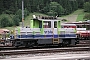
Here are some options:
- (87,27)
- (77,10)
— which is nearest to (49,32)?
(87,27)

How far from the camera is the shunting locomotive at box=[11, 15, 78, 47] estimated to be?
2252cm

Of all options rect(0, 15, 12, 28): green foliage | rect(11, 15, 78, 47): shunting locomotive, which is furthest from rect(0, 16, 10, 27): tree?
rect(11, 15, 78, 47): shunting locomotive

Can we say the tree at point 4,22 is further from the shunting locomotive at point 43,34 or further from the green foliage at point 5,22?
the shunting locomotive at point 43,34

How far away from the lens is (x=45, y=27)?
76.9 ft

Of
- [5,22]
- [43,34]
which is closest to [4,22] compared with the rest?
[5,22]

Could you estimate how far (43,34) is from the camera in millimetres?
23234

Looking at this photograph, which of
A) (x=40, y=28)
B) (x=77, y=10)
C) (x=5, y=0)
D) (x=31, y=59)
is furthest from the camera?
(x=77, y=10)

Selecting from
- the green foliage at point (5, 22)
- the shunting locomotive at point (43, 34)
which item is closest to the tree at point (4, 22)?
the green foliage at point (5, 22)

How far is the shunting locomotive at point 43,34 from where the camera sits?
2252 centimetres

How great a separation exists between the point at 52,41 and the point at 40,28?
1.65m

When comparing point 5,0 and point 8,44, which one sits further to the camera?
point 5,0

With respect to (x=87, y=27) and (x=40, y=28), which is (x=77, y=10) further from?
(x=40, y=28)

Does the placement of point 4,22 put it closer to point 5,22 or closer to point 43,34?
point 5,22

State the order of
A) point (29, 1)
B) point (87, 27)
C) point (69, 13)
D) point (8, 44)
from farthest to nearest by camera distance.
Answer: point (69, 13) → point (29, 1) → point (87, 27) → point (8, 44)
